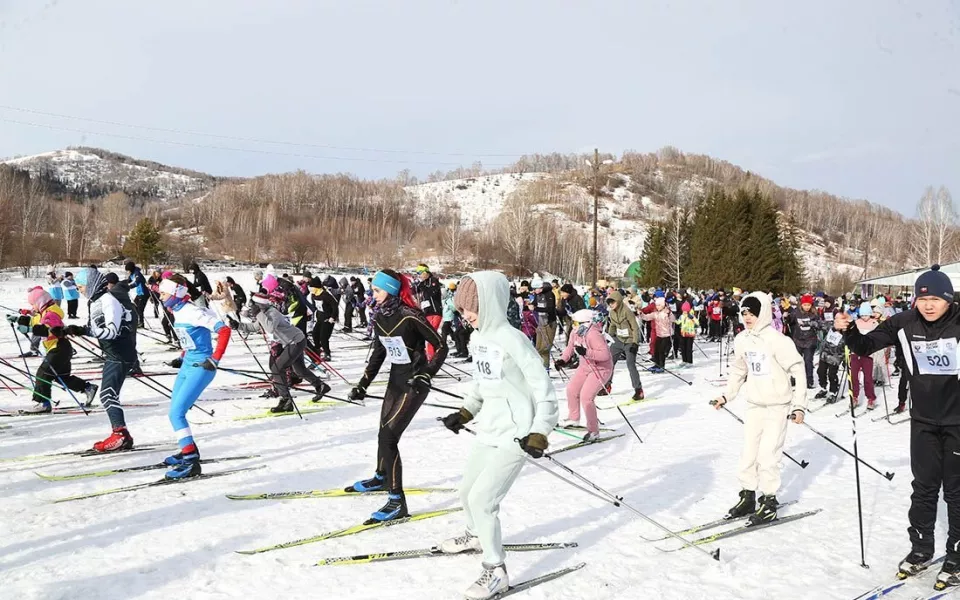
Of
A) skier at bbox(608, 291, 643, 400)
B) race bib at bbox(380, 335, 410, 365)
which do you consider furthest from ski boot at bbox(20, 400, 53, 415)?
skier at bbox(608, 291, 643, 400)

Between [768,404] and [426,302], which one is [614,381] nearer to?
[426,302]

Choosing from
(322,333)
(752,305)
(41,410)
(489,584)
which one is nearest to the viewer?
(489,584)

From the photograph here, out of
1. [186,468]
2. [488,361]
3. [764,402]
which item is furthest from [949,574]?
[186,468]

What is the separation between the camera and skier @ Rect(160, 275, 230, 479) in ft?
18.9

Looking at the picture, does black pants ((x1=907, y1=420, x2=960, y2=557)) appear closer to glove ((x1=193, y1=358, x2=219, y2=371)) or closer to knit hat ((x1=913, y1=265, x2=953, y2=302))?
knit hat ((x1=913, y1=265, x2=953, y2=302))

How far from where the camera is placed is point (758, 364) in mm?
5270

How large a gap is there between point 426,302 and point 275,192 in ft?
349

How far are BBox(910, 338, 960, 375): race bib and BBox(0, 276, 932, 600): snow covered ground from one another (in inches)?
54.9

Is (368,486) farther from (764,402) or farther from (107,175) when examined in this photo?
(107,175)

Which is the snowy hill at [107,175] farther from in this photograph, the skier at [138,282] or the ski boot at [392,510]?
the ski boot at [392,510]

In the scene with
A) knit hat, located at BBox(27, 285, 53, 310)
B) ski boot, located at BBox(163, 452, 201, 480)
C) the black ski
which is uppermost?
knit hat, located at BBox(27, 285, 53, 310)

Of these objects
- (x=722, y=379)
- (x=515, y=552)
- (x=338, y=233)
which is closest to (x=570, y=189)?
(x=338, y=233)

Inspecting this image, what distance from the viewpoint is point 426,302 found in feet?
45.3

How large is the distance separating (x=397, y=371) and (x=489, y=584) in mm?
2101
